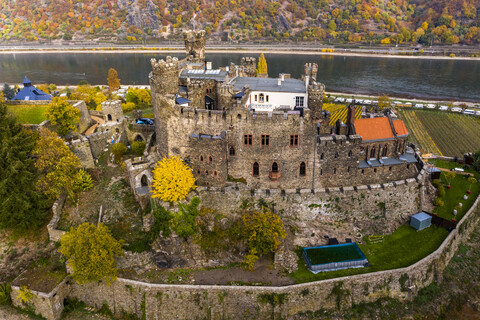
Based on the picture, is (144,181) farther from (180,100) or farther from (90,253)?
(90,253)

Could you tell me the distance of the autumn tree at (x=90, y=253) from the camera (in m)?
32.8

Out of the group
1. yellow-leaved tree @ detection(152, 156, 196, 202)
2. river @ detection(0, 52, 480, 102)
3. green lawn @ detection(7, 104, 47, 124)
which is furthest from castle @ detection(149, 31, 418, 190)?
river @ detection(0, 52, 480, 102)

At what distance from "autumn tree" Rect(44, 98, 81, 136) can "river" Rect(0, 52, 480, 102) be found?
77.4 meters

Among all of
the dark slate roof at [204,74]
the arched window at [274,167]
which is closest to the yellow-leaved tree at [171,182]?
the arched window at [274,167]

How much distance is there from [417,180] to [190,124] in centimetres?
2574

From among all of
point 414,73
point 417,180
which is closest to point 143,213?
point 417,180

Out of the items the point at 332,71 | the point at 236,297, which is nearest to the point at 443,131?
the point at 236,297

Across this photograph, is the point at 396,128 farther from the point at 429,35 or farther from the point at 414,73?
the point at 429,35

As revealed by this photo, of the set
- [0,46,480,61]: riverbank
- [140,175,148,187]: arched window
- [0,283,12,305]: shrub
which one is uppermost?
[0,46,480,61]: riverbank

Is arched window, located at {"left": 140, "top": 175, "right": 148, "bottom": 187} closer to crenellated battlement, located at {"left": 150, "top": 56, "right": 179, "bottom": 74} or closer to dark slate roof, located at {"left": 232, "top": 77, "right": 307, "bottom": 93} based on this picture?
crenellated battlement, located at {"left": 150, "top": 56, "right": 179, "bottom": 74}

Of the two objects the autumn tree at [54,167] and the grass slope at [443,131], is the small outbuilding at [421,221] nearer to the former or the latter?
the grass slope at [443,131]

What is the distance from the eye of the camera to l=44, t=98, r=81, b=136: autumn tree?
167ft

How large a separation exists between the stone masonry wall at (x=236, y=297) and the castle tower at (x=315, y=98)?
55.6 ft

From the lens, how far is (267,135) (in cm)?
3750
